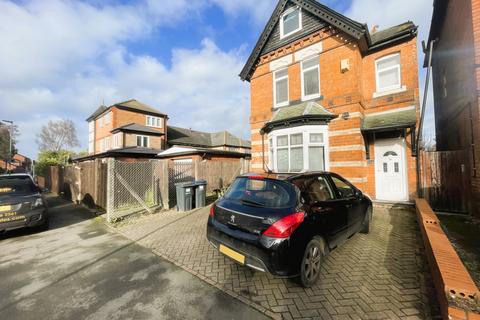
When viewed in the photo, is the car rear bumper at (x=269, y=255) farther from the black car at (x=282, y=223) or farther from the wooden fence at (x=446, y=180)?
the wooden fence at (x=446, y=180)

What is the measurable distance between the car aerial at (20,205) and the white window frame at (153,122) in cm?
2370

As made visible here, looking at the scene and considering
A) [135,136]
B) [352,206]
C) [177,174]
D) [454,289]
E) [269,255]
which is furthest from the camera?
[135,136]

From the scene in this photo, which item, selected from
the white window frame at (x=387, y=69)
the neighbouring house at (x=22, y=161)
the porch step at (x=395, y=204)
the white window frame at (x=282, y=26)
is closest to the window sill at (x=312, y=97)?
the white window frame at (x=387, y=69)

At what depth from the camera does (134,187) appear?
25.7ft

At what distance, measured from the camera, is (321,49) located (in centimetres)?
938

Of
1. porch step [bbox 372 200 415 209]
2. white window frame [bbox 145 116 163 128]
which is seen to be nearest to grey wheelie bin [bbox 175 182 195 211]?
porch step [bbox 372 200 415 209]

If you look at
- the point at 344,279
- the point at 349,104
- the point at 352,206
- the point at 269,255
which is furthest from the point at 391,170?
the point at 269,255

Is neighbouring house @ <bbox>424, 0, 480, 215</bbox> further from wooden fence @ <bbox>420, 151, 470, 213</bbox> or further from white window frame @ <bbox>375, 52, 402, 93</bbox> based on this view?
white window frame @ <bbox>375, 52, 402, 93</bbox>

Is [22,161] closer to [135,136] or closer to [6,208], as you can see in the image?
[135,136]

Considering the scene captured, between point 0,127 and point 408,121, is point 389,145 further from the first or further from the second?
point 0,127

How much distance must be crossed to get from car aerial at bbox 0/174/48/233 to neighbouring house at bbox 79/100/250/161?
10.3 m

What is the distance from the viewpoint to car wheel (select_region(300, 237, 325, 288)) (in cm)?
308

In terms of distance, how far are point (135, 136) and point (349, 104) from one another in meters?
24.0

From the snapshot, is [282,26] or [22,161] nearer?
[282,26]
